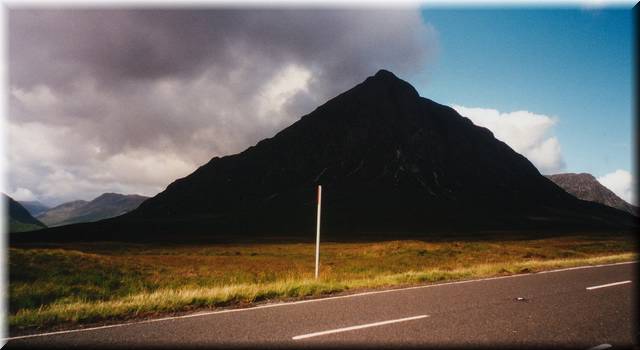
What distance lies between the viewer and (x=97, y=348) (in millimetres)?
5906

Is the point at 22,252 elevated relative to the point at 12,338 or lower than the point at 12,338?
lower

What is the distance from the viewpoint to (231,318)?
24.7 ft

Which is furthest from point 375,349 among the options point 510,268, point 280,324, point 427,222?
point 427,222

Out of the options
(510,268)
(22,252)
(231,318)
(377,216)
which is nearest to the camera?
(231,318)

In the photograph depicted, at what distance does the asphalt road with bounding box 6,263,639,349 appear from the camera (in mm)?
6051

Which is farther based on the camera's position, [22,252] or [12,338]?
[22,252]

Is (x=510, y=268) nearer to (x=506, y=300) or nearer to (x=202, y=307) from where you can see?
(x=506, y=300)

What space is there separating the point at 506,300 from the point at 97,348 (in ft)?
27.7

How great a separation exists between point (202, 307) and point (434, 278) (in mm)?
7823

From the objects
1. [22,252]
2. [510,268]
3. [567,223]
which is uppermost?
[510,268]

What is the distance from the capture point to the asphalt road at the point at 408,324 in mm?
6051

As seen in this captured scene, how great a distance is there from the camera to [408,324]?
6844 millimetres

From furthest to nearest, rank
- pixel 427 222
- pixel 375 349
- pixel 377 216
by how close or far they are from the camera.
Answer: pixel 377 216 < pixel 427 222 < pixel 375 349

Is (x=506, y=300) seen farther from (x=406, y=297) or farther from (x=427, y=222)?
(x=427, y=222)
